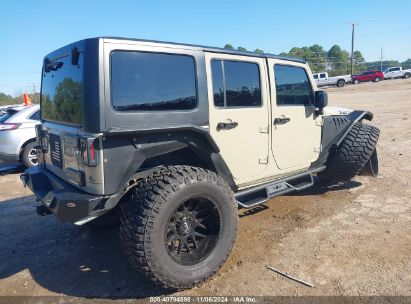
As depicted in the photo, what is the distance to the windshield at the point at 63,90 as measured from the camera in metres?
3.09

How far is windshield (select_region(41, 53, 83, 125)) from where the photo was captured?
3.09m

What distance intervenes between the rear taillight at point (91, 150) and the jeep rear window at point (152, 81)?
32 cm

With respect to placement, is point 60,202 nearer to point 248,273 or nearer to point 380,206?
point 248,273

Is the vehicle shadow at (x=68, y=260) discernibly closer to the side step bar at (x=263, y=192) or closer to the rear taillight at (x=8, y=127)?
the side step bar at (x=263, y=192)

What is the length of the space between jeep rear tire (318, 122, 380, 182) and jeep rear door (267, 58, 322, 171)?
37 centimetres

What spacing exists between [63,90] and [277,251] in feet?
8.61

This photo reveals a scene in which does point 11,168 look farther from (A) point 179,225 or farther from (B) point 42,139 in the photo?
(A) point 179,225

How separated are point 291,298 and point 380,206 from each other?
247 centimetres

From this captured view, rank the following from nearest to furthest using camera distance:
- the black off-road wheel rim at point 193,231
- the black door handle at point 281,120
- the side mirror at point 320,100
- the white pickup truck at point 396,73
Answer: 1. the black off-road wheel rim at point 193,231
2. the black door handle at point 281,120
3. the side mirror at point 320,100
4. the white pickup truck at point 396,73

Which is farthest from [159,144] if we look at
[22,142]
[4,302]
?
[22,142]

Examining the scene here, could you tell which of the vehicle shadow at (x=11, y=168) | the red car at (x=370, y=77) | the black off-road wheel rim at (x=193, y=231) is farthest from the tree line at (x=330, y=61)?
the black off-road wheel rim at (x=193, y=231)

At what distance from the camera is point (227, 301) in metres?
2.99

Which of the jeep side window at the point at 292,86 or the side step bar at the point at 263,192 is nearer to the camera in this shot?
the side step bar at the point at 263,192

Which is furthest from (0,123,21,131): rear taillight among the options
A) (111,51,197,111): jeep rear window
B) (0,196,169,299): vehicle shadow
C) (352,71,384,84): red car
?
(352,71,384,84): red car
